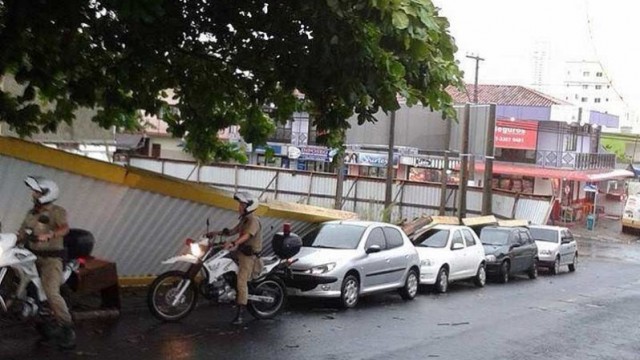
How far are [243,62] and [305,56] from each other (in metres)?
2.46

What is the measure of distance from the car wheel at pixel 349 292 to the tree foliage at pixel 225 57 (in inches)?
99.3

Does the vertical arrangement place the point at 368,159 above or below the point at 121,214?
below

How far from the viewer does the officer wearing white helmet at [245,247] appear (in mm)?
11969

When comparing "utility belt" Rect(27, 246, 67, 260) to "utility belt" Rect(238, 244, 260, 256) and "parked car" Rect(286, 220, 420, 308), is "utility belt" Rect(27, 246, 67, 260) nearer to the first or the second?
"utility belt" Rect(238, 244, 260, 256)

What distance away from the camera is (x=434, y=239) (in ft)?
66.6

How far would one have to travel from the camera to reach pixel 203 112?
14.7 meters

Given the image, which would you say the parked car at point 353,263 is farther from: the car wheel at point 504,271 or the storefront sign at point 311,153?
the storefront sign at point 311,153

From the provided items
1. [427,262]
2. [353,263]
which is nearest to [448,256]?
[427,262]

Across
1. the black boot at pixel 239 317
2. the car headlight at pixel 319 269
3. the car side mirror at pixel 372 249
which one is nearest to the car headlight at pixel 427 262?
the car side mirror at pixel 372 249

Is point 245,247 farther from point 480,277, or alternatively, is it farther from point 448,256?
point 480,277

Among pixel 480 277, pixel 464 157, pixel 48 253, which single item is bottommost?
pixel 480 277

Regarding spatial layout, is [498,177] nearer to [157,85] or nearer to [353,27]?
[157,85]

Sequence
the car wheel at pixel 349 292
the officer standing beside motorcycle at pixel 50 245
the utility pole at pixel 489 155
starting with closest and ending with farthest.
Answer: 1. the officer standing beside motorcycle at pixel 50 245
2. the car wheel at pixel 349 292
3. the utility pole at pixel 489 155

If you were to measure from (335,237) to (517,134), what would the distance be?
1565 inches
